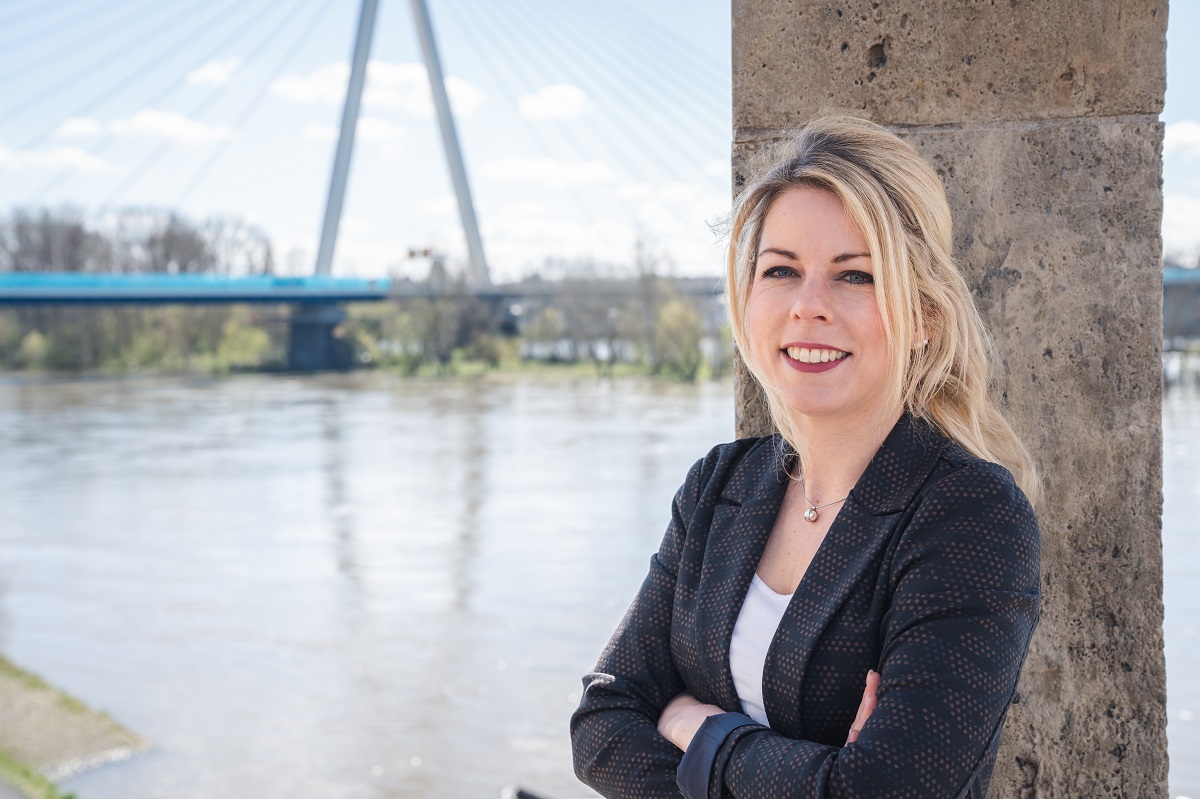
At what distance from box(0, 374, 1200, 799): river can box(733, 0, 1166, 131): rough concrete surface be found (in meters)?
3.76

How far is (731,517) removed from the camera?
1259mm

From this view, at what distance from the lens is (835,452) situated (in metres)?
1.23

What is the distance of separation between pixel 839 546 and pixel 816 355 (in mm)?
195

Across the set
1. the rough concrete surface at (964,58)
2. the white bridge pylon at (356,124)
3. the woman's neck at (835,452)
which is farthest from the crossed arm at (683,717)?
the white bridge pylon at (356,124)

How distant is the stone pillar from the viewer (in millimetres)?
1555

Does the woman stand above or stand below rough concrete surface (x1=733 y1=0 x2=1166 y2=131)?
below

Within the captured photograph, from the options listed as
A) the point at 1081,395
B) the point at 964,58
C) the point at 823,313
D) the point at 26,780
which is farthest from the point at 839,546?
the point at 26,780

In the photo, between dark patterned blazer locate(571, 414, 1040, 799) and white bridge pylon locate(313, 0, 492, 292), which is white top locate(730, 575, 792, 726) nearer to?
dark patterned blazer locate(571, 414, 1040, 799)

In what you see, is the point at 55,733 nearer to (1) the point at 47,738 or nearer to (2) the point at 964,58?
(1) the point at 47,738

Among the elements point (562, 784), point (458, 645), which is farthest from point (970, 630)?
point (458, 645)

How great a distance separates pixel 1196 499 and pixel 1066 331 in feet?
38.3

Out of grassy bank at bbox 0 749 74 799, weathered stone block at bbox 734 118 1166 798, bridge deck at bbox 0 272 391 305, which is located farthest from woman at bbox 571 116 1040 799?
bridge deck at bbox 0 272 391 305

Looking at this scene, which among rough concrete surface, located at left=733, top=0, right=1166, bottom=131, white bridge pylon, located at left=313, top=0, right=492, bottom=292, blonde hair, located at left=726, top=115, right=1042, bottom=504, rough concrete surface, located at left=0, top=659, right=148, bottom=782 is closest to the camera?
blonde hair, located at left=726, top=115, right=1042, bottom=504

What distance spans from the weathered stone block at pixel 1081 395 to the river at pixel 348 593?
11.4ft
